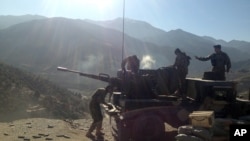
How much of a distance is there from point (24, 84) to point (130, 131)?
16.7m

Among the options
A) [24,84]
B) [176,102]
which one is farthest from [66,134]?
[24,84]

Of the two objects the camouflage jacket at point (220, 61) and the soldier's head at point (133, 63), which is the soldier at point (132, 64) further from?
the camouflage jacket at point (220, 61)

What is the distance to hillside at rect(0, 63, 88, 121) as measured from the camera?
67.1 feet

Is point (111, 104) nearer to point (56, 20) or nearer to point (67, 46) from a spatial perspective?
point (67, 46)

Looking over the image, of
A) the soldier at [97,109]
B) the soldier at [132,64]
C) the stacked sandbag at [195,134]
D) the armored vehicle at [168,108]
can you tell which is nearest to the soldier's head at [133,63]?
the soldier at [132,64]

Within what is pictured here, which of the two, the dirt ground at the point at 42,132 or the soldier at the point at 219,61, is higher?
the soldier at the point at 219,61

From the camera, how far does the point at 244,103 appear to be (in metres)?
10.2

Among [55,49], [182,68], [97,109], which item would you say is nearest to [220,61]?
[182,68]

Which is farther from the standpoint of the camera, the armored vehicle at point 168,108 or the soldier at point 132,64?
the soldier at point 132,64

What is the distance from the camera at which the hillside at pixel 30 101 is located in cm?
2045

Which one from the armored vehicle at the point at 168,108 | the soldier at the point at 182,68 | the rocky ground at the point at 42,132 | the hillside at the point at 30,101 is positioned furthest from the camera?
the hillside at the point at 30,101

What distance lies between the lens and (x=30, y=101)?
22328mm

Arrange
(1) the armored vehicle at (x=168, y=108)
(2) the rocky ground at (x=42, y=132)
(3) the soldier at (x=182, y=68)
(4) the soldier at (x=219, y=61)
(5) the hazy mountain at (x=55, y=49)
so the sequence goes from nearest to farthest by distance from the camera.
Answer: (1) the armored vehicle at (x=168, y=108)
(2) the rocky ground at (x=42, y=132)
(3) the soldier at (x=182, y=68)
(4) the soldier at (x=219, y=61)
(5) the hazy mountain at (x=55, y=49)

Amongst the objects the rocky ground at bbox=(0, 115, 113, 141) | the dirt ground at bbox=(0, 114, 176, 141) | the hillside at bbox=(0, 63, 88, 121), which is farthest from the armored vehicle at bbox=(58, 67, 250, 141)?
the hillside at bbox=(0, 63, 88, 121)
